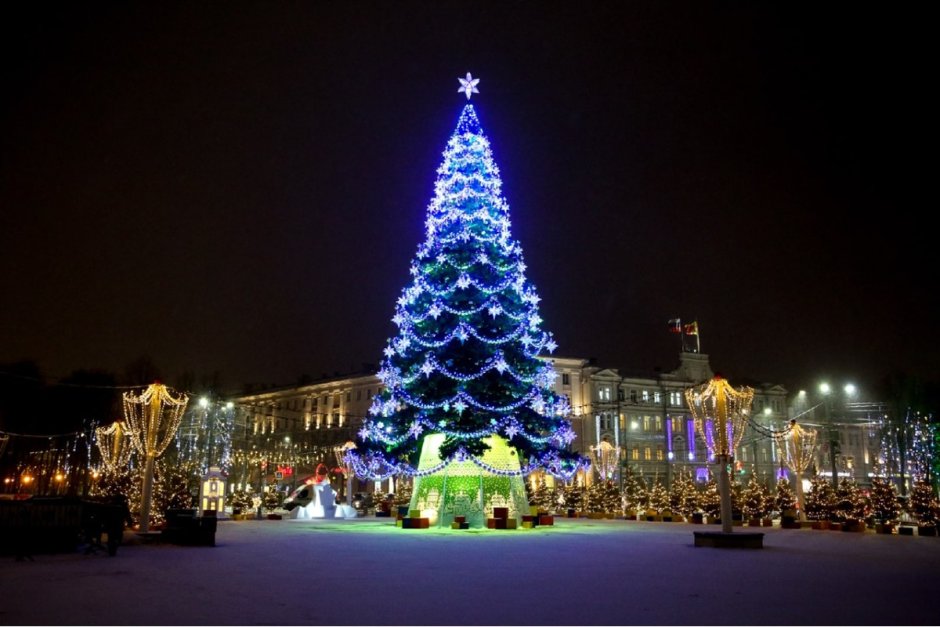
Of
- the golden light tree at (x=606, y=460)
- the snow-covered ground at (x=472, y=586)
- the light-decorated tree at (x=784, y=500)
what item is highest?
the golden light tree at (x=606, y=460)

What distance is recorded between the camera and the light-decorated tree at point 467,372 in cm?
2811

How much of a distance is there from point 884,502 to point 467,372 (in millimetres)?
20136

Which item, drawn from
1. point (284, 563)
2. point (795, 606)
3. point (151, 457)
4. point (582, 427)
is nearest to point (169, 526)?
point (151, 457)

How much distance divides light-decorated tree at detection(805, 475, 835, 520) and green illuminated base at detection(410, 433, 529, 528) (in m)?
14.4

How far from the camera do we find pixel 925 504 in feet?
101

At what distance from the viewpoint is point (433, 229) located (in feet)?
101

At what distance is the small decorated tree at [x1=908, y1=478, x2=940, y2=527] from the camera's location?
3017 cm

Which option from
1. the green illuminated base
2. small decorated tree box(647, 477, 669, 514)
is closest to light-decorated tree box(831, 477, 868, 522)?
small decorated tree box(647, 477, 669, 514)

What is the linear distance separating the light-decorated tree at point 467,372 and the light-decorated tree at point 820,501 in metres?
12.1

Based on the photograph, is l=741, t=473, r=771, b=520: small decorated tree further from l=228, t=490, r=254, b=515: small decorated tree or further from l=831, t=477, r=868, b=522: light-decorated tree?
l=228, t=490, r=254, b=515: small decorated tree

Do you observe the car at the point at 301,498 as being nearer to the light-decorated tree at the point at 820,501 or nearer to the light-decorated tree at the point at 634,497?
the light-decorated tree at the point at 634,497

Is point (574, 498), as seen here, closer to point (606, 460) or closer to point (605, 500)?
point (606, 460)

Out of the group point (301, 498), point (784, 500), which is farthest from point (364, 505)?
point (784, 500)

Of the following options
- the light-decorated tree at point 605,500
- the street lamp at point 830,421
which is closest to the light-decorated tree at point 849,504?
the street lamp at point 830,421
